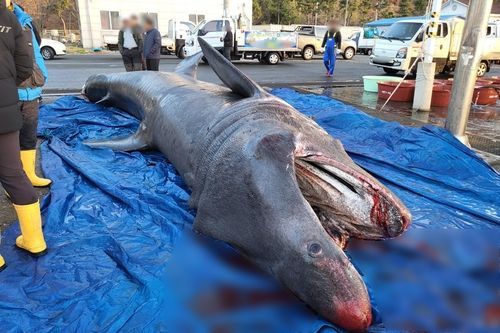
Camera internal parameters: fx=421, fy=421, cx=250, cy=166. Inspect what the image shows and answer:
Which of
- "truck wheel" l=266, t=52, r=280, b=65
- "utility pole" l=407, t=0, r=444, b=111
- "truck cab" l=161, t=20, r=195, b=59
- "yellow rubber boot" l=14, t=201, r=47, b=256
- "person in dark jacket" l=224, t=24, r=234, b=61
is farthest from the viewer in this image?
"truck cab" l=161, t=20, r=195, b=59

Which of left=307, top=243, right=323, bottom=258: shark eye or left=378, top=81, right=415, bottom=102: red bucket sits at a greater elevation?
left=307, top=243, right=323, bottom=258: shark eye

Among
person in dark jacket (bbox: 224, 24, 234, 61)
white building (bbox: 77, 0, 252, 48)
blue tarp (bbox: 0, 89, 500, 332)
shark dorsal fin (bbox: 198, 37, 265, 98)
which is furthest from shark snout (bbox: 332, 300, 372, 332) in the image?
white building (bbox: 77, 0, 252, 48)

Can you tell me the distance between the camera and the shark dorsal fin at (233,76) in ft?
11.6

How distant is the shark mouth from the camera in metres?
2.79

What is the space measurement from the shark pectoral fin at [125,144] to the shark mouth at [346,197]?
305 cm

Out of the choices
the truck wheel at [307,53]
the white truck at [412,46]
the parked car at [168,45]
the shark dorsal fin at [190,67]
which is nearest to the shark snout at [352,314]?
the shark dorsal fin at [190,67]

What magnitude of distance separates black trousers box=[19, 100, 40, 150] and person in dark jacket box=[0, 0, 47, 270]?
665mm

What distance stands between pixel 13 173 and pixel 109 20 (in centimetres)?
3122

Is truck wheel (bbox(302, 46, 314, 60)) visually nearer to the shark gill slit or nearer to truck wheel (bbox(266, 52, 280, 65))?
truck wheel (bbox(266, 52, 280, 65))

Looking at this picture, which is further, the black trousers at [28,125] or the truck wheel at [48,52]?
the truck wheel at [48,52]

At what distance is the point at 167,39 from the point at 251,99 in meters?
23.3

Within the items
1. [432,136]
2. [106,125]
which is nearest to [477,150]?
[432,136]

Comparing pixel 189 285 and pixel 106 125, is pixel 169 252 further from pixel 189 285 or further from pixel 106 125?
pixel 106 125

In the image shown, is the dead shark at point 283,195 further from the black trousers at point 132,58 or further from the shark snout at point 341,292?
the black trousers at point 132,58
